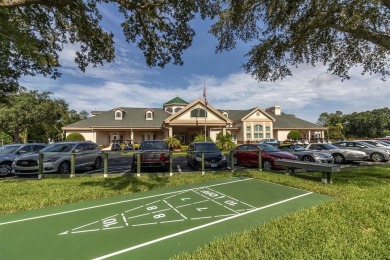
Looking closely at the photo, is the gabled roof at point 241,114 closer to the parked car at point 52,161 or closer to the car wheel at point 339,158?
the car wheel at point 339,158

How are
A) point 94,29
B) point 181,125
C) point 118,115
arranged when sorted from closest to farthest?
point 94,29 → point 181,125 → point 118,115

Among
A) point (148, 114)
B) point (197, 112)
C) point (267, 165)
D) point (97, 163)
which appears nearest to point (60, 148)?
point (97, 163)

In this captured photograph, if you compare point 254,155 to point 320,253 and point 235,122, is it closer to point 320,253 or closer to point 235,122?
point 320,253

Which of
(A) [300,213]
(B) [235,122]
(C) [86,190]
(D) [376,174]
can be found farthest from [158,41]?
(B) [235,122]

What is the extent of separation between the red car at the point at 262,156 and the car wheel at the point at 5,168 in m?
12.1

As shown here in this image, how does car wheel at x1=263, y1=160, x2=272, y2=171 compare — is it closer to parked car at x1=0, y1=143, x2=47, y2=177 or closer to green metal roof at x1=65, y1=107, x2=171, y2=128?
parked car at x1=0, y1=143, x2=47, y2=177

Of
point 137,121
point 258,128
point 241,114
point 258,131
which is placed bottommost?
point 258,131

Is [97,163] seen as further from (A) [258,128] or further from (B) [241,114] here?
(B) [241,114]

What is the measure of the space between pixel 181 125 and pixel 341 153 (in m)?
21.2

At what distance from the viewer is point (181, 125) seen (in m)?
33.8

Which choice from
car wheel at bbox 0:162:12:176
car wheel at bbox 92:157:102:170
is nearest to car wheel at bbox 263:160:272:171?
car wheel at bbox 92:157:102:170

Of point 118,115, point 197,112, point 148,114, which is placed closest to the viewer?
point 197,112

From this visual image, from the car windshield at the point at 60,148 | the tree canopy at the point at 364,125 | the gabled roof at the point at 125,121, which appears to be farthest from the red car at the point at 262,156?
the tree canopy at the point at 364,125

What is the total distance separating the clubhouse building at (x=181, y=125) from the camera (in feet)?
114
